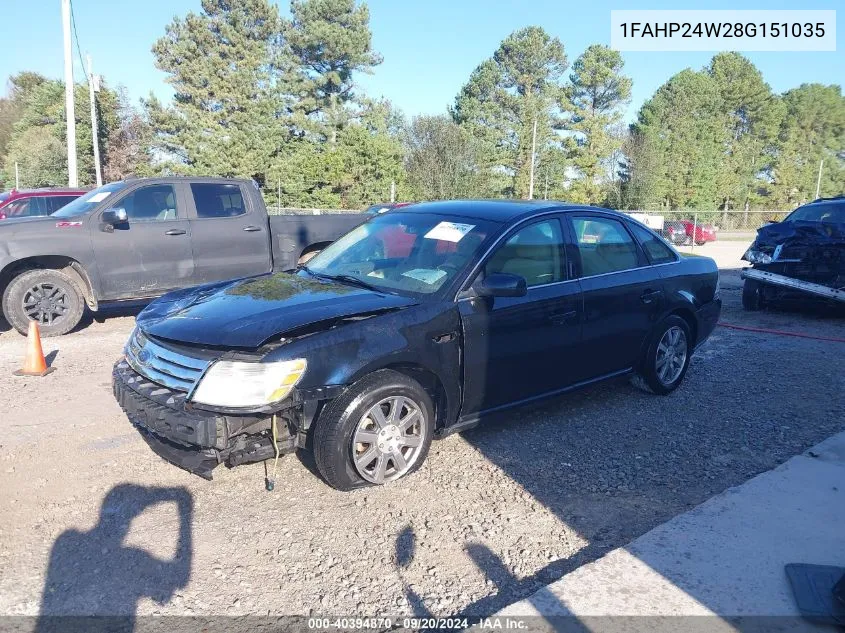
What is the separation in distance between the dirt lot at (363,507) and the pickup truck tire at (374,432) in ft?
0.51

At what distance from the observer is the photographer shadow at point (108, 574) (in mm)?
2689

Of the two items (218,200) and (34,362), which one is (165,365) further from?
(218,200)

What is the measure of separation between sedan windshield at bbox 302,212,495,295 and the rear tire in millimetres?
7316

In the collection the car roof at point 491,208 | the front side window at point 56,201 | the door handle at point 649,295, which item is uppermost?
the front side window at point 56,201

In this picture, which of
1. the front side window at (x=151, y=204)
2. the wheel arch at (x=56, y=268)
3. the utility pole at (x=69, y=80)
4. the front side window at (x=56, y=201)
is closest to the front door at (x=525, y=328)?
the front side window at (x=151, y=204)

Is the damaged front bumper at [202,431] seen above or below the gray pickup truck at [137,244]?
below

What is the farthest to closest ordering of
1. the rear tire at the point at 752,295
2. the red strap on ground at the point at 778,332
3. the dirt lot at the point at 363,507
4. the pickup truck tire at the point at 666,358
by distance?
the rear tire at the point at 752,295 < the red strap on ground at the point at 778,332 < the pickup truck tire at the point at 666,358 < the dirt lot at the point at 363,507

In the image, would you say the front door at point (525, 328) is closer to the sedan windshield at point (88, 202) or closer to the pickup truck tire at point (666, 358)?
the pickup truck tire at point (666, 358)

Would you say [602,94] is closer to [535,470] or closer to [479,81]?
[479,81]

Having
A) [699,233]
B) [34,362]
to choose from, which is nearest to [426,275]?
[34,362]

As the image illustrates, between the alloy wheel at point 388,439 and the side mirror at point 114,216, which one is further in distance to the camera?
the side mirror at point 114,216

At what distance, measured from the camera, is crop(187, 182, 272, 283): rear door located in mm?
8352

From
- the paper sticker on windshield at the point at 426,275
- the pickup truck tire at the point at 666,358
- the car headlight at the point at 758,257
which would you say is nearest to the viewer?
the paper sticker on windshield at the point at 426,275

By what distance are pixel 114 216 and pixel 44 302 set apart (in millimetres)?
1360
